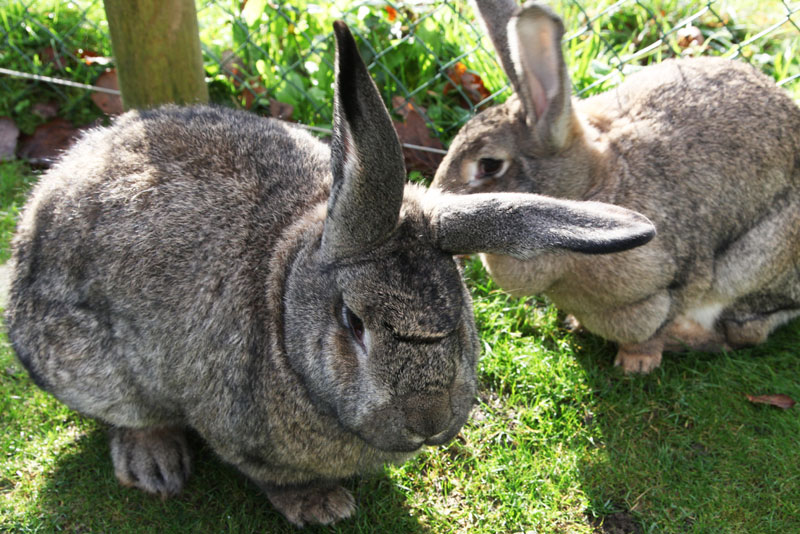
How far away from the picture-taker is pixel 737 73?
346 centimetres

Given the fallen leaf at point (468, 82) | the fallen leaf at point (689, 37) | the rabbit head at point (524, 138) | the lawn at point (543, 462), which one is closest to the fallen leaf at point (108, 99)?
the lawn at point (543, 462)

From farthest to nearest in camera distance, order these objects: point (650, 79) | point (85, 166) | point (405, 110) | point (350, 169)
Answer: point (405, 110)
point (650, 79)
point (85, 166)
point (350, 169)

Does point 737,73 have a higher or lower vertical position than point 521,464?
higher

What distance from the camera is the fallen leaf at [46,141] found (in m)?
4.49

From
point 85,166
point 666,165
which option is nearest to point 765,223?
point 666,165

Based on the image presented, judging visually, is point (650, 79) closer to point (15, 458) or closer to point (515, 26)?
point (515, 26)

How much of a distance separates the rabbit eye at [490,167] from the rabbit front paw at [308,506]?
1388 mm

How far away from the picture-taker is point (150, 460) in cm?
301

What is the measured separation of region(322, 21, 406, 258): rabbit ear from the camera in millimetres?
2051

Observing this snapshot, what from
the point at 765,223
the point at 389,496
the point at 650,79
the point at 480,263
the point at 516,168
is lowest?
the point at 389,496

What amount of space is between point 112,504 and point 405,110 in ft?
8.00

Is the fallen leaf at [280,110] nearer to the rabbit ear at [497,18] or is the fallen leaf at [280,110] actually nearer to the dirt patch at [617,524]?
the rabbit ear at [497,18]

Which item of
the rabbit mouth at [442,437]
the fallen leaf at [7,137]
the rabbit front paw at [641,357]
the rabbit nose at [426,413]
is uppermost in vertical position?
the fallen leaf at [7,137]

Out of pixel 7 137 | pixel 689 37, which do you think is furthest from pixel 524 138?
A: pixel 7 137
